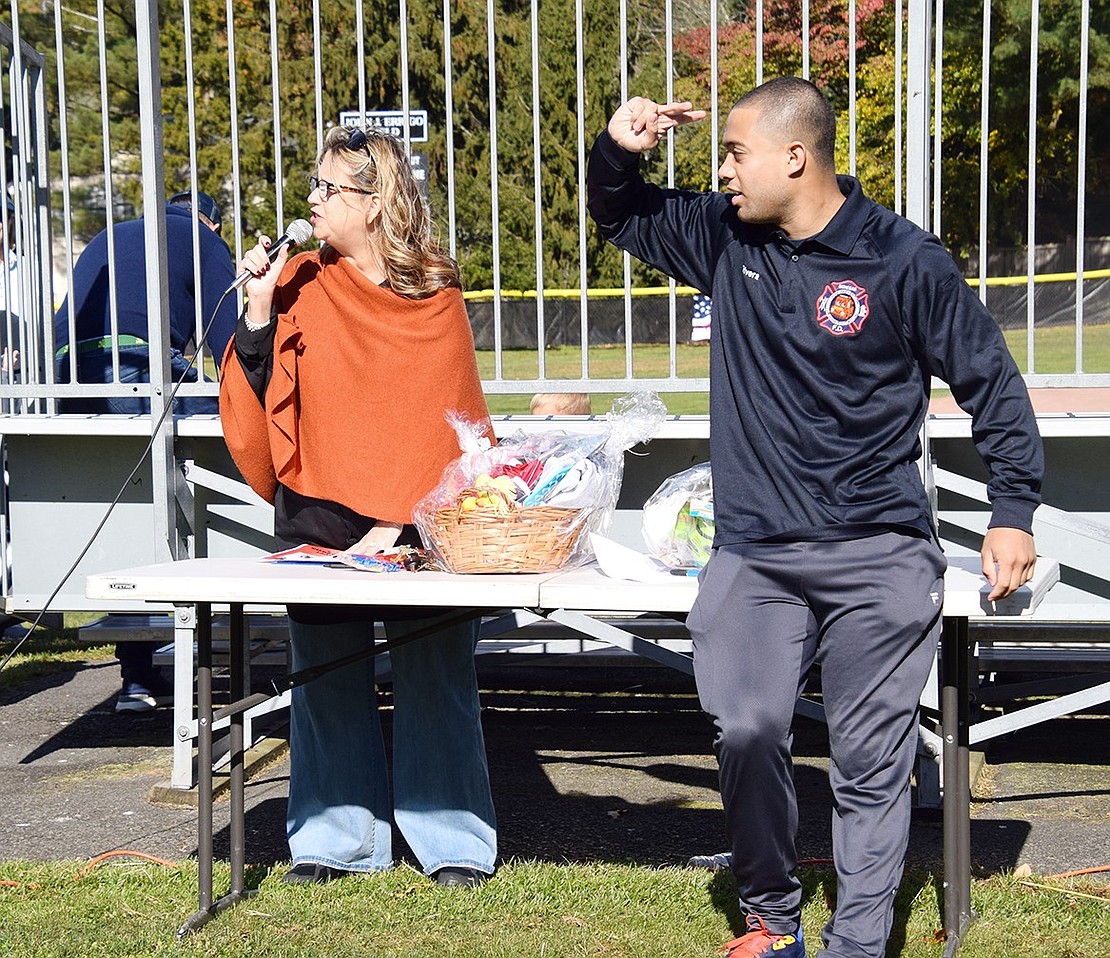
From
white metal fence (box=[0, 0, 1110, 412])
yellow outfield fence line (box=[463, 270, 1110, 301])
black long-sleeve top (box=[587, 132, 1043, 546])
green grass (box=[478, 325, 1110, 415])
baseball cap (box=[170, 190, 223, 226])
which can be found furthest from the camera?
green grass (box=[478, 325, 1110, 415])

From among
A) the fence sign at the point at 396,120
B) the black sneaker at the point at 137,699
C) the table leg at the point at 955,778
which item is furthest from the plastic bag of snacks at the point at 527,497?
the black sneaker at the point at 137,699

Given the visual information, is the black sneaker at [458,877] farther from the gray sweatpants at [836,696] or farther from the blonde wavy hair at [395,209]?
the blonde wavy hair at [395,209]

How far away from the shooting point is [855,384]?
116 inches

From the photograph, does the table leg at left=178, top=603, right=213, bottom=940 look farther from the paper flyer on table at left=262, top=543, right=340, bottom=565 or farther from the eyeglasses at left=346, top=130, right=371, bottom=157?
the eyeglasses at left=346, top=130, right=371, bottom=157

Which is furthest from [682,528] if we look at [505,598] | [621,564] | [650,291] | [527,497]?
[650,291]

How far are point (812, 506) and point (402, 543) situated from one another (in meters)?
1.17

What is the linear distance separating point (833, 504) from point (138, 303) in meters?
3.14

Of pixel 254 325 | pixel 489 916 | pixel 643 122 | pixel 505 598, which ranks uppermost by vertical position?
pixel 643 122

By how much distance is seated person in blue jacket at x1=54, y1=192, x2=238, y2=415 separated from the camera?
5133 millimetres

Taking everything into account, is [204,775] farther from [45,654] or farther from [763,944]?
[45,654]

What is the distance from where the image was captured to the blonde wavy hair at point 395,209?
361cm

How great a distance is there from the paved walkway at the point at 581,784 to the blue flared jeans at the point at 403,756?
396 mm

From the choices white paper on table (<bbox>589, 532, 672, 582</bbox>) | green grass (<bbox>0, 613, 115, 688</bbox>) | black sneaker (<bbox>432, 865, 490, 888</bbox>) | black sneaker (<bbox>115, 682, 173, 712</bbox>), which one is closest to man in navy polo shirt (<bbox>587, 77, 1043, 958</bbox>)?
white paper on table (<bbox>589, 532, 672, 582</bbox>)

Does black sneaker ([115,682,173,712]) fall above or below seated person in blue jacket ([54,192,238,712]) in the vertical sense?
below
